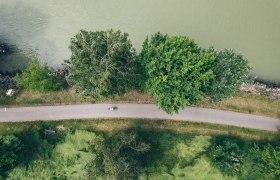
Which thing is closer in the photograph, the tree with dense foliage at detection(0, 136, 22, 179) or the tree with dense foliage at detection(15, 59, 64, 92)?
the tree with dense foliage at detection(0, 136, 22, 179)

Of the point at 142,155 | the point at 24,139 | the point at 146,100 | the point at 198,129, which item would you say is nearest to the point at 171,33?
the point at 146,100

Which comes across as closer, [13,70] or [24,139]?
[24,139]

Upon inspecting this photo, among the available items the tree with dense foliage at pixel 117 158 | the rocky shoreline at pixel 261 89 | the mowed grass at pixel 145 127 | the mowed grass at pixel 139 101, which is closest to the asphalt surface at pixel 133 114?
the mowed grass at pixel 145 127

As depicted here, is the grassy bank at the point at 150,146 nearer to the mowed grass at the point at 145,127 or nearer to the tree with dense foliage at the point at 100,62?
the mowed grass at the point at 145,127

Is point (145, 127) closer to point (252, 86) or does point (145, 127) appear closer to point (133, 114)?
point (133, 114)

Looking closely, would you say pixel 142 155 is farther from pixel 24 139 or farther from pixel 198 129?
pixel 24 139

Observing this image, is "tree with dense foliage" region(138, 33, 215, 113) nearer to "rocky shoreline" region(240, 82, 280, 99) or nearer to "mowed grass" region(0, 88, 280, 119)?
"mowed grass" region(0, 88, 280, 119)

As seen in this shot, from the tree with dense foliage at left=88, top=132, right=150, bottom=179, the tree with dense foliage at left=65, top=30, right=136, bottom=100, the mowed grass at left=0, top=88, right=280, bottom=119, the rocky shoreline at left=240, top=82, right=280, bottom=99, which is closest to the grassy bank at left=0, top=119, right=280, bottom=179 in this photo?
the tree with dense foliage at left=88, top=132, right=150, bottom=179
